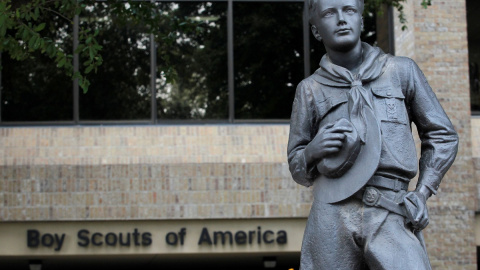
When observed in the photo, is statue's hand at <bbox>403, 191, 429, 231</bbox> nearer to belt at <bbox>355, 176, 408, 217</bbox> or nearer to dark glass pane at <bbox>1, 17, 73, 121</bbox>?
belt at <bbox>355, 176, 408, 217</bbox>

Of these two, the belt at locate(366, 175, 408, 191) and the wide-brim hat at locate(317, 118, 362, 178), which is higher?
the wide-brim hat at locate(317, 118, 362, 178)

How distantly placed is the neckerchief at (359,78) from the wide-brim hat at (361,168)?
0.13 feet

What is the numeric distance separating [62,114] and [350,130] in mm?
11786

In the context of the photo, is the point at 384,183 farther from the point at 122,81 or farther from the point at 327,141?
the point at 122,81

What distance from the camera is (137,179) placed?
15.7 m

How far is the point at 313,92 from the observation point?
5430 millimetres

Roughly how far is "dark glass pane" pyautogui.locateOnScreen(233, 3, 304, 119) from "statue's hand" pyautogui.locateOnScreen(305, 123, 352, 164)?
11.0 meters

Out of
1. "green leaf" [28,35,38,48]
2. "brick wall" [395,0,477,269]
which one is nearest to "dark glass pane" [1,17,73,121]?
"green leaf" [28,35,38,48]

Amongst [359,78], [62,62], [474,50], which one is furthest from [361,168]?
[474,50]

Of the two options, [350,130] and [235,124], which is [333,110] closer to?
[350,130]

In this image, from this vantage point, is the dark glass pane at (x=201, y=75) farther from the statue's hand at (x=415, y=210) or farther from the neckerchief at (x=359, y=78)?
the statue's hand at (x=415, y=210)

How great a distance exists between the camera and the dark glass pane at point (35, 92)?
52.9 feet

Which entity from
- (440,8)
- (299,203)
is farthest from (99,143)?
(440,8)

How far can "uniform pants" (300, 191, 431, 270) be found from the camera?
497 centimetres
